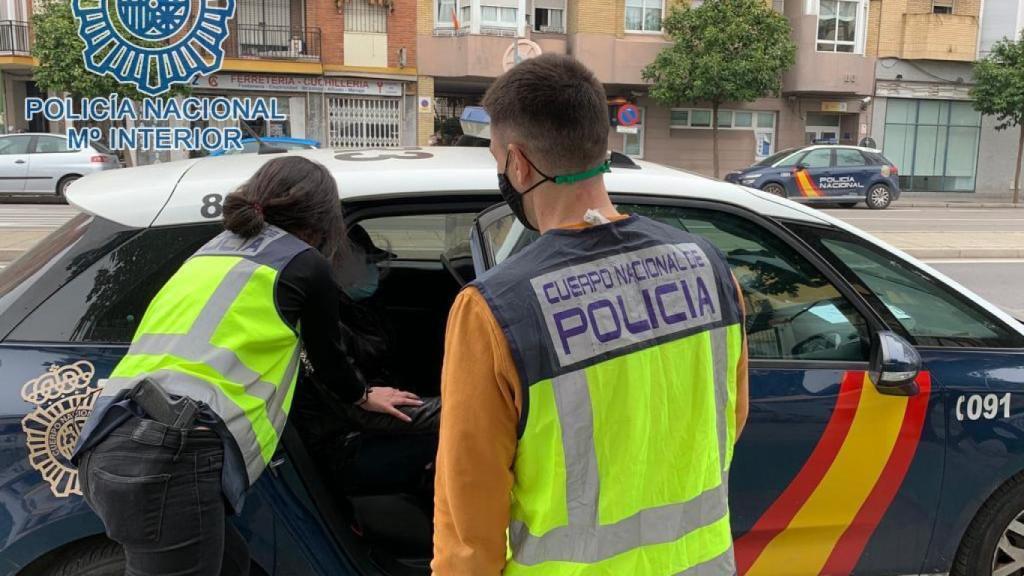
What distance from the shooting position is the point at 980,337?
2.73 m

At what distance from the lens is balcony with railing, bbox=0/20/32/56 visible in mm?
24734

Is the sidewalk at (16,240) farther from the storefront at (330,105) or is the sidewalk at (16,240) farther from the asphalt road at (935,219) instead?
the asphalt road at (935,219)

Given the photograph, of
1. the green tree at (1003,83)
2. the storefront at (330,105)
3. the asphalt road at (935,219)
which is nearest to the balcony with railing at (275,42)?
the storefront at (330,105)

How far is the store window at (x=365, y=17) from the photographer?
83.5 feet

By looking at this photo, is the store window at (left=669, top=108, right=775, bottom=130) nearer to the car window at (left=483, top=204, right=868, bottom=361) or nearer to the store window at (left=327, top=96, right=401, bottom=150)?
the store window at (left=327, top=96, right=401, bottom=150)

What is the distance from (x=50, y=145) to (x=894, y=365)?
64.3 ft

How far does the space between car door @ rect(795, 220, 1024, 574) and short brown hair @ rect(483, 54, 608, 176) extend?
148 centimetres

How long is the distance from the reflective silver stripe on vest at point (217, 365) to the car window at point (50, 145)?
1883cm

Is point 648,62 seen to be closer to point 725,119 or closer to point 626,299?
point 725,119

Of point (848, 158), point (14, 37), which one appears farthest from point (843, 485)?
point (14, 37)

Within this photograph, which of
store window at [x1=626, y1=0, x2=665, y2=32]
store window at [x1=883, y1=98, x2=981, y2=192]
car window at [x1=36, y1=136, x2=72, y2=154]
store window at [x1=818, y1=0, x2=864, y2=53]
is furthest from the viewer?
store window at [x1=883, y1=98, x2=981, y2=192]

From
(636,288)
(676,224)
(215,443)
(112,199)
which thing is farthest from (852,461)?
(112,199)

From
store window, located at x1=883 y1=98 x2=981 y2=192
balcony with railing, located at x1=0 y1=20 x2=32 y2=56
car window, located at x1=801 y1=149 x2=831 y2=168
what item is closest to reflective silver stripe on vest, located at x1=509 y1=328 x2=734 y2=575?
car window, located at x1=801 y1=149 x2=831 y2=168

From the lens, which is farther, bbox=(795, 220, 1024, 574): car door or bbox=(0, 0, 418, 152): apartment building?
bbox=(0, 0, 418, 152): apartment building
